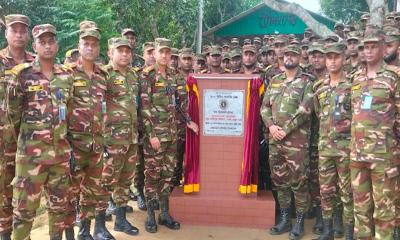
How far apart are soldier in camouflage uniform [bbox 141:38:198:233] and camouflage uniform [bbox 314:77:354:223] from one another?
1611 mm

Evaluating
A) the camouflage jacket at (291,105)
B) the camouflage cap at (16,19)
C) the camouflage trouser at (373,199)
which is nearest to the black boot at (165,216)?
the camouflage jacket at (291,105)

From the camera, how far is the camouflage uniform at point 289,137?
4996 millimetres

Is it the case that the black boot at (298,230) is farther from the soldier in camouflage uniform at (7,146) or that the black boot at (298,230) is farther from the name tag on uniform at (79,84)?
the soldier in camouflage uniform at (7,146)

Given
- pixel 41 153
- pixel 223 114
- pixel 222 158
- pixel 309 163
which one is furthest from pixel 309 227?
pixel 41 153

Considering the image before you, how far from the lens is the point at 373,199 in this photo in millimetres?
3996

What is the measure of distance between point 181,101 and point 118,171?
5.28 feet

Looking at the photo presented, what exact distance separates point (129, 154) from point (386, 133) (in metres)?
2.70

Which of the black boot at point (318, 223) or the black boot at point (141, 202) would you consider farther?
the black boot at point (141, 202)

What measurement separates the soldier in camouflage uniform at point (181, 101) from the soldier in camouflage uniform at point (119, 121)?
44.9 inches

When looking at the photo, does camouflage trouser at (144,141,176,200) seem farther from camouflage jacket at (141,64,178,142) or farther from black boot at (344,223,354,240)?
black boot at (344,223,354,240)

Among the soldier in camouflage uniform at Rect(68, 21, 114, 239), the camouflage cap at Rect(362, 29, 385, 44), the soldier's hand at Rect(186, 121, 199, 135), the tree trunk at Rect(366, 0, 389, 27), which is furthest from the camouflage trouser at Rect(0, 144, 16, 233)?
the tree trunk at Rect(366, 0, 389, 27)

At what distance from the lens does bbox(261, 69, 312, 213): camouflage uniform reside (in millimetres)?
4996

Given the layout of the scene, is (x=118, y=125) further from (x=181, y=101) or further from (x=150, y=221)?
(x=181, y=101)

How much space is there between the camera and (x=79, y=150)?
13.9ft
